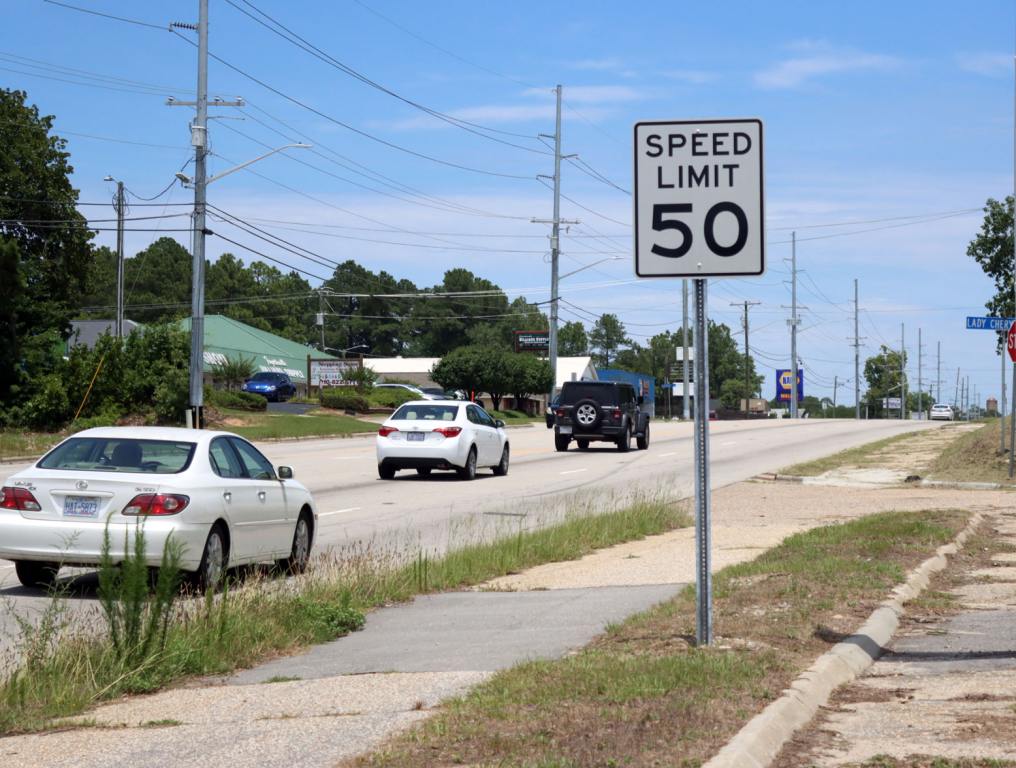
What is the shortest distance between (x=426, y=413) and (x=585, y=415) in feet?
42.4

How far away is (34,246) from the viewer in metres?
52.7

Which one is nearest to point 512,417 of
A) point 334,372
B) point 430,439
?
point 334,372

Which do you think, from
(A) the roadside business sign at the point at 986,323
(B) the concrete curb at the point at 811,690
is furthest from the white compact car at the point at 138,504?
(A) the roadside business sign at the point at 986,323

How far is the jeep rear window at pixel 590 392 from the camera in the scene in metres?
39.9

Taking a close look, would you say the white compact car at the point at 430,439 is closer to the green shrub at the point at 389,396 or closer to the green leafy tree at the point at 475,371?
the green shrub at the point at 389,396

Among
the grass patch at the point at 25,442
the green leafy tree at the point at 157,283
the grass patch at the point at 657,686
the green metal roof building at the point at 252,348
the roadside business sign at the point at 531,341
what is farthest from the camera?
the green leafy tree at the point at 157,283

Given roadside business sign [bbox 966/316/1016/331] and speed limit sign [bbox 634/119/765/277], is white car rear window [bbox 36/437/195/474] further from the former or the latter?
roadside business sign [bbox 966/316/1016/331]

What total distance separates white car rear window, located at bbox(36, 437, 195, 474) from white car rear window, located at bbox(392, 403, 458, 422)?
15.0m

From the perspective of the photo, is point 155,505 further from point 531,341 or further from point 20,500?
point 531,341

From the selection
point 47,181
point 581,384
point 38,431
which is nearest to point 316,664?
point 581,384

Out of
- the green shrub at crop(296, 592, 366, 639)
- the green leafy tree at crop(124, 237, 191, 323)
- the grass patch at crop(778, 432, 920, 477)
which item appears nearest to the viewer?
the green shrub at crop(296, 592, 366, 639)

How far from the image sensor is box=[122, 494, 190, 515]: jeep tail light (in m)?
11.8

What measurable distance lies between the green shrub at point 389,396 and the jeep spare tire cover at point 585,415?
2954cm

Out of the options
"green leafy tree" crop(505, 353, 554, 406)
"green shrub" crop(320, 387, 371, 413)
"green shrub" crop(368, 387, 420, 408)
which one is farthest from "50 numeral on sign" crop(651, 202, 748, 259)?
"green leafy tree" crop(505, 353, 554, 406)
